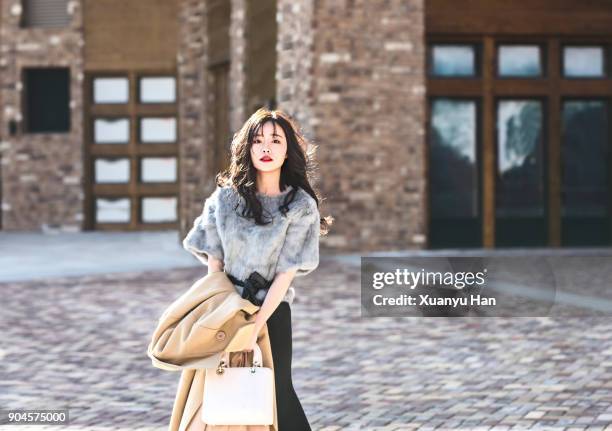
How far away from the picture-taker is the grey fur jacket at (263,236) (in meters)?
4.53

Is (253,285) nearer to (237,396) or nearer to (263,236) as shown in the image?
(263,236)

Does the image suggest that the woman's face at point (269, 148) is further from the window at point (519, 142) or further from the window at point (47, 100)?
the window at point (47, 100)

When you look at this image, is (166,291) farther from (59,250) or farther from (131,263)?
(59,250)

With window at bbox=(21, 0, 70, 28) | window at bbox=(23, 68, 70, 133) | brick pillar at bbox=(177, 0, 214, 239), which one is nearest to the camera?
brick pillar at bbox=(177, 0, 214, 239)

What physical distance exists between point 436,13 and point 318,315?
7925 millimetres

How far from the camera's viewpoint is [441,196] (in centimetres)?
1761

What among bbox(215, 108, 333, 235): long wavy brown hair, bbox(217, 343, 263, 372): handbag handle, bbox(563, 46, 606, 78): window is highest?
bbox(563, 46, 606, 78): window

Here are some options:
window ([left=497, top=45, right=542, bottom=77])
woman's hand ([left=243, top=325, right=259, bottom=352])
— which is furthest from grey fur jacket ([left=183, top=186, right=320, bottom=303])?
window ([left=497, top=45, right=542, bottom=77])

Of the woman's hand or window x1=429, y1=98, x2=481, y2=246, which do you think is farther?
window x1=429, y1=98, x2=481, y2=246

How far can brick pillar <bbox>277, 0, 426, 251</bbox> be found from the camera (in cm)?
1697

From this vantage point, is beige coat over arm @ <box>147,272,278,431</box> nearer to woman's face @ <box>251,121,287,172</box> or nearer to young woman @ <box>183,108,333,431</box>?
young woman @ <box>183,108,333,431</box>

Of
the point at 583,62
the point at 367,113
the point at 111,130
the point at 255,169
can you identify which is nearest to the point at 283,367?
the point at 255,169

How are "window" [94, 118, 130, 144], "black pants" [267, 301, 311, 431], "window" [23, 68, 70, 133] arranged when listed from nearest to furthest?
"black pants" [267, 301, 311, 431]
"window" [94, 118, 130, 144]
"window" [23, 68, 70, 133]

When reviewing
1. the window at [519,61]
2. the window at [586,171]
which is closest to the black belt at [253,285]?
the window at [519,61]
